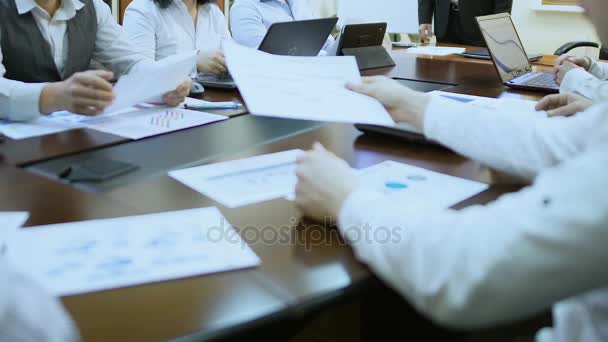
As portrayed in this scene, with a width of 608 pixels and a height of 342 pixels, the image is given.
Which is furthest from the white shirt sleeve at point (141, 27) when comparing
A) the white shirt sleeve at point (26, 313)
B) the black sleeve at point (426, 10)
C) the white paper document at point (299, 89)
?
the black sleeve at point (426, 10)

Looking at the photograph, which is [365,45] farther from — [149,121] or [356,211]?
[356,211]

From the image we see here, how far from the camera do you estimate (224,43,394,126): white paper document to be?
95cm

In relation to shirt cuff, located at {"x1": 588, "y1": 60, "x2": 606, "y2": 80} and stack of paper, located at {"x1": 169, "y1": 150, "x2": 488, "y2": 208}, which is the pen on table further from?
shirt cuff, located at {"x1": 588, "y1": 60, "x2": 606, "y2": 80}

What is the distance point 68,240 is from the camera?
2.42 ft

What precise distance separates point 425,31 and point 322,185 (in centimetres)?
318

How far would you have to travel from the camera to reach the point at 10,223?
0.78m

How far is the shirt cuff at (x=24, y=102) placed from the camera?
4.33 feet

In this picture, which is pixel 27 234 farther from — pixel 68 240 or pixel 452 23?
pixel 452 23

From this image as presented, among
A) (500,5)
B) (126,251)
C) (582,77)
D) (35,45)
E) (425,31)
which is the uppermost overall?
(35,45)

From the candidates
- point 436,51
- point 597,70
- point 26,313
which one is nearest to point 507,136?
point 26,313

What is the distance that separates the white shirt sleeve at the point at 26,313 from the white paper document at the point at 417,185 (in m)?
0.49

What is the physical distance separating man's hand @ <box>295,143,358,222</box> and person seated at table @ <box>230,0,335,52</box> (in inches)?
69.5

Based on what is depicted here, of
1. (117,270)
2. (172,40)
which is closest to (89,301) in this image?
(117,270)

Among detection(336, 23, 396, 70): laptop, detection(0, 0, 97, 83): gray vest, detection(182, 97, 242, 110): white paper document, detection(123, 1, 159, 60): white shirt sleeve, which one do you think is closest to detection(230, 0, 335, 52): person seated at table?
detection(336, 23, 396, 70): laptop
